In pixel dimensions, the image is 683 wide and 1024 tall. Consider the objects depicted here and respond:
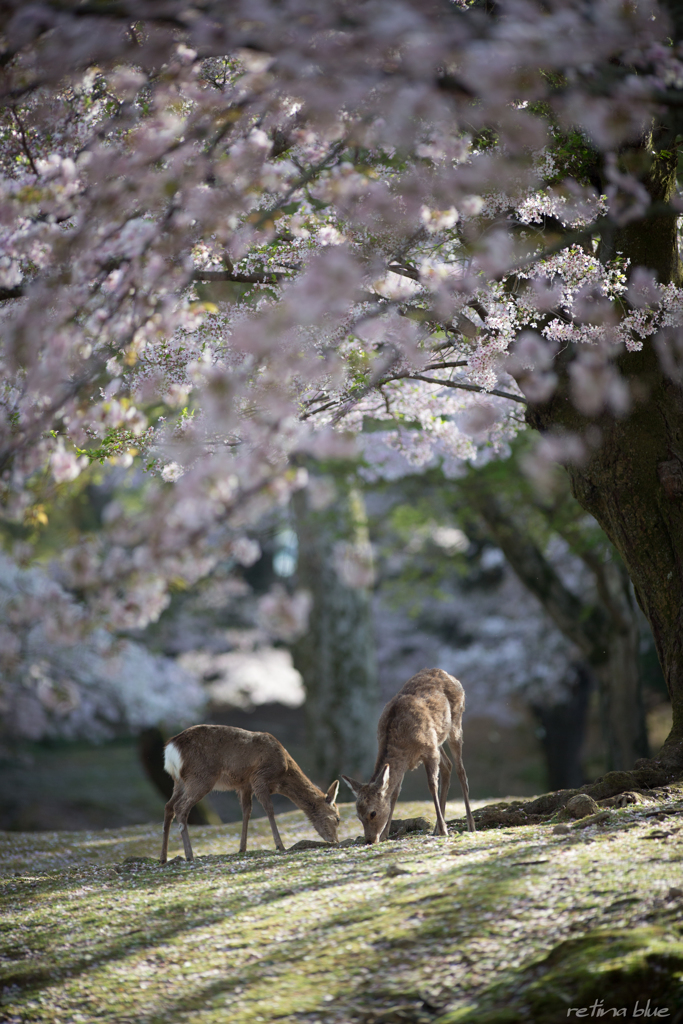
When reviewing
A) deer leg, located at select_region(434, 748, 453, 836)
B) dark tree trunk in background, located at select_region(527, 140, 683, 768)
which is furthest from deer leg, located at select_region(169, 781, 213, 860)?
dark tree trunk in background, located at select_region(527, 140, 683, 768)

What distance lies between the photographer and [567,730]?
64.1 ft

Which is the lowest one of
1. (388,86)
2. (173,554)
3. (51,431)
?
(173,554)

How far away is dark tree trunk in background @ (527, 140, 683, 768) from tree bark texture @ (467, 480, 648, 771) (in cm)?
634

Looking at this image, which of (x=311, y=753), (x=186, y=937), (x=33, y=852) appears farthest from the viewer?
(x=311, y=753)

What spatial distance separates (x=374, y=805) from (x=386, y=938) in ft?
7.74

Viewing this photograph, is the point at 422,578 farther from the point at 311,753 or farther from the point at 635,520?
the point at 635,520

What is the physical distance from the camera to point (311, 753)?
17.0m

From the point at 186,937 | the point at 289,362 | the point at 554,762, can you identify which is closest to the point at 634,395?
the point at 289,362

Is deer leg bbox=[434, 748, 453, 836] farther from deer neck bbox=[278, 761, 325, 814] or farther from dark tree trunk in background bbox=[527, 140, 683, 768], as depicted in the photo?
dark tree trunk in background bbox=[527, 140, 683, 768]

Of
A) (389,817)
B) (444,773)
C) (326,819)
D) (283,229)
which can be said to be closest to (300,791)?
(326,819)

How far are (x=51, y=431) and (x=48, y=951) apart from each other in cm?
401

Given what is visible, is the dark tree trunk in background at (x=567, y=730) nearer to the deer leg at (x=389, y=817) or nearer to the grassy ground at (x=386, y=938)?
the deer leg at (x=389, y=817)

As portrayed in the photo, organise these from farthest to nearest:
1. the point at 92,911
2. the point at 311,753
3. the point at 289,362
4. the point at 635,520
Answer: the point at 311,753 → the point at 635,520 → the point at 92,911 → the point at 289,362

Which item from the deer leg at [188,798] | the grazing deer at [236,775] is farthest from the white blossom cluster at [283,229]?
the deer leg at [188,798]
